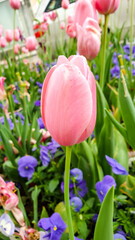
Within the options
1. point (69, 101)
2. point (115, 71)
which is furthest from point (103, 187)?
point (115, 71)

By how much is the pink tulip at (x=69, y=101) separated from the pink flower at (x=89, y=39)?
0.31m

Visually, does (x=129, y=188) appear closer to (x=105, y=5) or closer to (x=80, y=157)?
(x=80, y=157)

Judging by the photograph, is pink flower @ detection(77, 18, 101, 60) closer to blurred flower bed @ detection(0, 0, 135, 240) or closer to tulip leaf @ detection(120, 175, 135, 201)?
blurred flower bed @ detection(0, 0, 135, 240)

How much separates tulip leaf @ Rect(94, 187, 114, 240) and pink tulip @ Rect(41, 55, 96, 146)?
9cm

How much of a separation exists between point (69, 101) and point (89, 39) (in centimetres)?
35

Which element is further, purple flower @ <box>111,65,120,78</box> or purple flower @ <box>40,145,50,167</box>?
purple flower @ <box>111,65,120,78</box>

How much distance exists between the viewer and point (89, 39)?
0.54 metres

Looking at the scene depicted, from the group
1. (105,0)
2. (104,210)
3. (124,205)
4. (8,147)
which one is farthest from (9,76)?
(104,210)

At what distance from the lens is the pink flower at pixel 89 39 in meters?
0.54

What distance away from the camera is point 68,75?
22 cm

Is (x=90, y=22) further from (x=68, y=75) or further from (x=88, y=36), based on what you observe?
(x=68, y=75)

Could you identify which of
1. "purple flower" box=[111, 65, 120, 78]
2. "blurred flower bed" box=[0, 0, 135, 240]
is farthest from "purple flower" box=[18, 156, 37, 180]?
"purple flower" box=[111, 65, 120, 78]

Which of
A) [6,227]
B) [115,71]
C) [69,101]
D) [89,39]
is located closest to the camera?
[69,101]

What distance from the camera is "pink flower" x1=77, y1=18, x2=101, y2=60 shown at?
1.76ft
